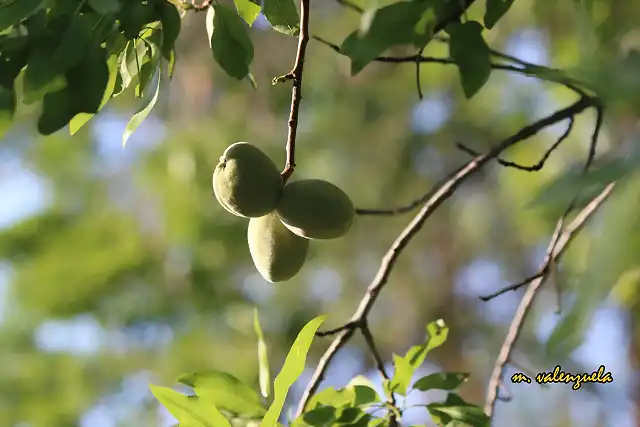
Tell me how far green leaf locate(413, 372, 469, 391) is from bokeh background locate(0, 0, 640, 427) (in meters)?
1.26

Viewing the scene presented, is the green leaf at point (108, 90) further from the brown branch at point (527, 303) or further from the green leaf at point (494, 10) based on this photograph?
the brown branch at point (527, 303)

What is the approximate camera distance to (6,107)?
1.38 feet

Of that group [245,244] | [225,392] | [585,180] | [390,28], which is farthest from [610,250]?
[245,244]

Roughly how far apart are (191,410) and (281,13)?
331mm

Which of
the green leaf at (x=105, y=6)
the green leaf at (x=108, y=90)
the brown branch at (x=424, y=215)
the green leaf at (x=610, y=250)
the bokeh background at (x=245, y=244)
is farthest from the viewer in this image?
the bokeh background at (x=245, y=244)

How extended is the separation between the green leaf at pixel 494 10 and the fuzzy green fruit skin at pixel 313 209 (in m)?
0.19

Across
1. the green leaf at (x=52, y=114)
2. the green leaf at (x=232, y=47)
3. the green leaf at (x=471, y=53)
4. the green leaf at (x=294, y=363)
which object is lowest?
the green leaf at (x=294, y=363)

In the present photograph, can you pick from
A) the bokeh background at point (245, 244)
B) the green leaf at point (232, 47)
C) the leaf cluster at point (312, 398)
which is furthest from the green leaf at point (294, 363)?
the bokeh background at point (245, 244)

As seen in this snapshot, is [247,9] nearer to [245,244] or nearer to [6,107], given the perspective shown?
[6,107]

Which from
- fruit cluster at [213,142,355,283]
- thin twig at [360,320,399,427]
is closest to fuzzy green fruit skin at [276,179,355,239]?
fruit cluster at [213,142,355,283]

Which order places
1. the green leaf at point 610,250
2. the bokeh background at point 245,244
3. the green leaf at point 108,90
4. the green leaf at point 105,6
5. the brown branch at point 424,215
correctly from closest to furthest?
the green leaf at point 610,250
the green leaf at point 105,6
the green leaf at point 108,90
the brown branch at point 424,215
the bokeh background at point 245,244

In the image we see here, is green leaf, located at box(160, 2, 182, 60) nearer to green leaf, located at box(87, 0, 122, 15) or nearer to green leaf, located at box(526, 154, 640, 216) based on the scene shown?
green leaf, located at box(87, 0, 122, 15)

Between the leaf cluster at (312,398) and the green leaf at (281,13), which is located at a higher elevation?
the green leaf at (281,13)

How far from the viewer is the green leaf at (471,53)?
0.47 metres
